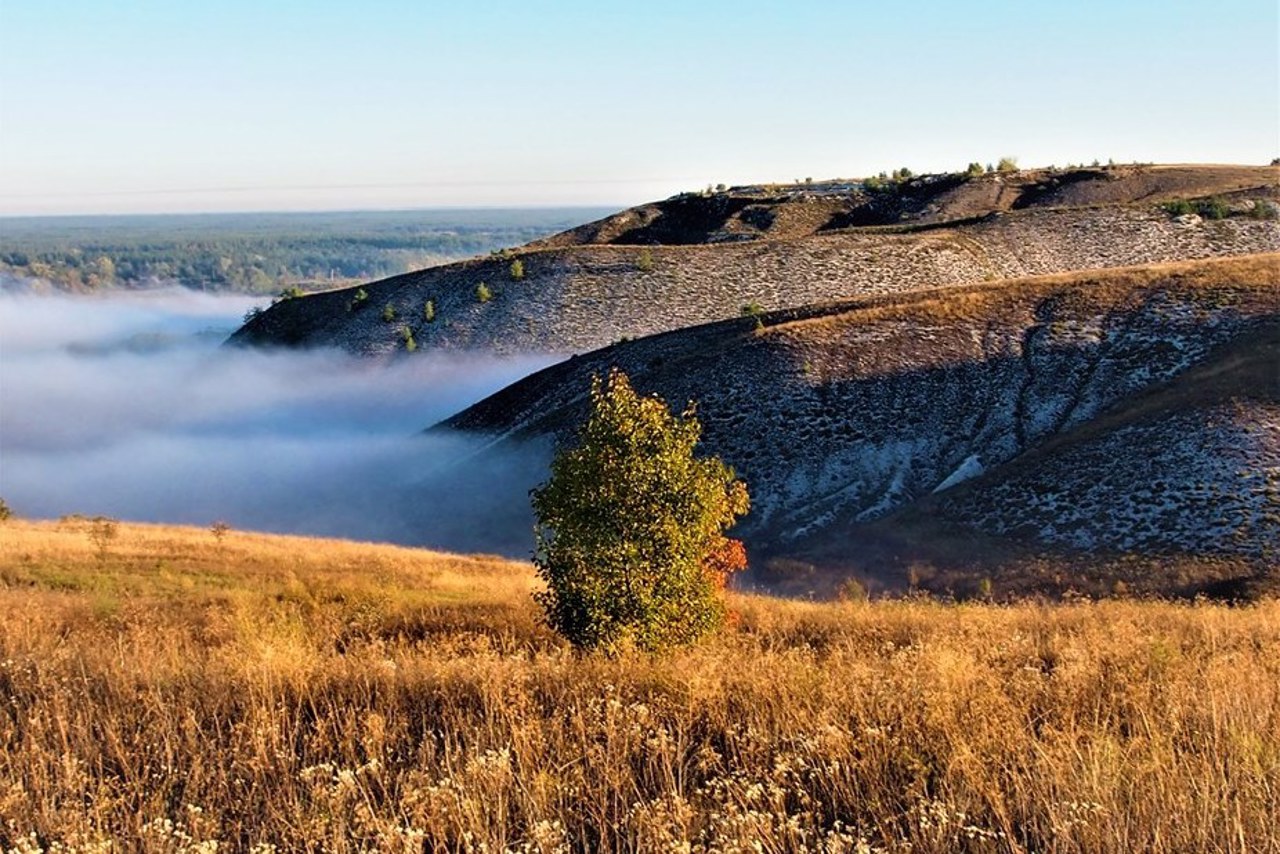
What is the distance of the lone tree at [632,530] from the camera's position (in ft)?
39.4

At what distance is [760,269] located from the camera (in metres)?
65.6

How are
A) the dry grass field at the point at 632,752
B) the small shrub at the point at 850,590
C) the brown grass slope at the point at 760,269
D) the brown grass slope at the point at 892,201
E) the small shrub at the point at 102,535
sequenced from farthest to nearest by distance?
the brown grass slope at the point at 892,201 < the brown grass slope at the point at 760,269 < the small shrub at the point at 102,535 < the small shrub at the point at 850,590 < the dry grass field at the point at 632,752

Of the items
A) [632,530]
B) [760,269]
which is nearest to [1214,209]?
[760,269]

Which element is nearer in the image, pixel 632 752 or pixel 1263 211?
pixel 632 752

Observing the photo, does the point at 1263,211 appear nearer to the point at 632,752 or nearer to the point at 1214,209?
the point at 1214,209

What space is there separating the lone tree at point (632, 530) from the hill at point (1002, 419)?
15.4m

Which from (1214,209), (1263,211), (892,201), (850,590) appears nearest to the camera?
(850,590)

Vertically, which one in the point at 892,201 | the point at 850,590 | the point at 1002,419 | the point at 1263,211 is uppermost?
the point at 892,201

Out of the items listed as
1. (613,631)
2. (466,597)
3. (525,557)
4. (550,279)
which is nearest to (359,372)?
(550,279)

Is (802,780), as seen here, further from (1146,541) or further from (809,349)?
(809,349)

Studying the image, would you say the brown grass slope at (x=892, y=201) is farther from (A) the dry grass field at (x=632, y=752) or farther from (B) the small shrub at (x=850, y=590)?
(A) the dry grass field at (x=632, y=752)

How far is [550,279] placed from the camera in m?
68.7

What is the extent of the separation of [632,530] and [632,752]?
7362 millimetres

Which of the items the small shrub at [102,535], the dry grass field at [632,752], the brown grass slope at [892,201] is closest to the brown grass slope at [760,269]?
the brown grass slope at [892,201]
